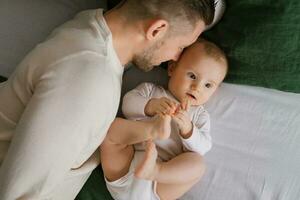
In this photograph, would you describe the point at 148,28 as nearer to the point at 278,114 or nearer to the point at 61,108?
the point at 61,108

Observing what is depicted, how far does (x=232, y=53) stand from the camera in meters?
1.14

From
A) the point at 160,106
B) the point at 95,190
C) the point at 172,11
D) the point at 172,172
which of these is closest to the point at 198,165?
the point at 172,172

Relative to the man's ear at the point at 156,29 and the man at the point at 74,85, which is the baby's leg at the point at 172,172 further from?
the man's ear at the point at 156,29

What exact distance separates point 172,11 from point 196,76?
8.7 inches

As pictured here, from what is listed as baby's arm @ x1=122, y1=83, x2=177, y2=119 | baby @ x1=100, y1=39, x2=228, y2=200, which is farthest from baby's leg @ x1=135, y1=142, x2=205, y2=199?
baby's arm @ x1=122, y1=83, x2=177, y2=119

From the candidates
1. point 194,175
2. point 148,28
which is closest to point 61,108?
point 148,28

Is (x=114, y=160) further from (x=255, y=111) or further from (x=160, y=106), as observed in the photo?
(x=255, y=111)

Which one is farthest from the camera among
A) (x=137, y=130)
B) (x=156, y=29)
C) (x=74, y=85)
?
(x=137, y=130)

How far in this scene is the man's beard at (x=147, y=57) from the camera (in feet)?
3.38

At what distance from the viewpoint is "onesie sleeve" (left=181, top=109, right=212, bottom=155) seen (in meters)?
1.09

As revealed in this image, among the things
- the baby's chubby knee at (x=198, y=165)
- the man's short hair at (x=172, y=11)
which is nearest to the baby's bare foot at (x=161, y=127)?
the baby's chubby knee at (x=198, y=165)

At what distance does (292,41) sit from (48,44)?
586 mm

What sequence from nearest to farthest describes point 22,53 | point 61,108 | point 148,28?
point 61,108, point 148,28, point 22,53

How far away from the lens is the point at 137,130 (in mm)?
1072
